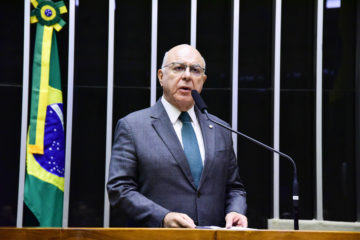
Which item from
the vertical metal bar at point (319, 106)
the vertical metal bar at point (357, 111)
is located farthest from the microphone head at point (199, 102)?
the vertical metal bar at point (357, 111)

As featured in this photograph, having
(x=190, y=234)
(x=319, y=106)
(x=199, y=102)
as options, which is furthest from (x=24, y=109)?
(x=190, y=234)

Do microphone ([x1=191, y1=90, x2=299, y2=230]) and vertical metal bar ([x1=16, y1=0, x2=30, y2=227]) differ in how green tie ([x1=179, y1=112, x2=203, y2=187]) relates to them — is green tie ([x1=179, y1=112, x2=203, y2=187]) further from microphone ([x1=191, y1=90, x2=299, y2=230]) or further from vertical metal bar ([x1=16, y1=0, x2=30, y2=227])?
vertical metal bar ([x1=16, y1=0, x2=30, y2=227])

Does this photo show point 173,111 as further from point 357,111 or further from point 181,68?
point 357,111

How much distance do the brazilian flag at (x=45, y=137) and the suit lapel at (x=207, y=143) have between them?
Answer: 1.76 metres

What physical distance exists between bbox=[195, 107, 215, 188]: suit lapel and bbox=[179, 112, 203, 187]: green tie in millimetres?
33

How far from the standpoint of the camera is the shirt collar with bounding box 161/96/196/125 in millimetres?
2588

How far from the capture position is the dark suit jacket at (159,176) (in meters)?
2.33

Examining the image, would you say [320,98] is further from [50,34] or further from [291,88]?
[50,34]

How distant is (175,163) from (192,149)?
0.14 metres

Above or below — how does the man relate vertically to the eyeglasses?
below

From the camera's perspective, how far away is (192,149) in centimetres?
249

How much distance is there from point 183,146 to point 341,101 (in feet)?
8.42

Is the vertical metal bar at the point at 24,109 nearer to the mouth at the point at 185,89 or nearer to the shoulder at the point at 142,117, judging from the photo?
the shoulder at the point at 142,117

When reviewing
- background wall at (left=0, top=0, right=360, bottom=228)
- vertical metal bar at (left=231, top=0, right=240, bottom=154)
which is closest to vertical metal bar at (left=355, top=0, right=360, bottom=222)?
background wall at (left=0, top=0, right=360, bottom=228)
